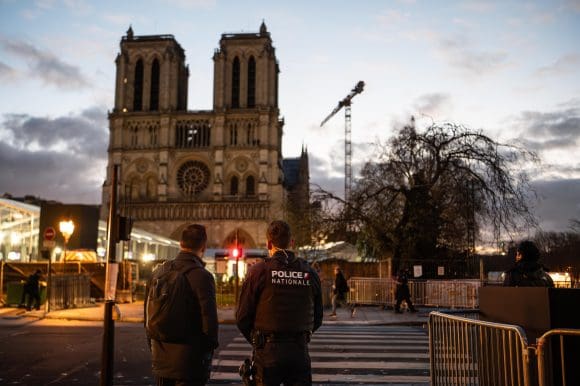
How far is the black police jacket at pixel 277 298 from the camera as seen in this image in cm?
435

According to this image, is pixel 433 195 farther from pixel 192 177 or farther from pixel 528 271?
pixel 192 177

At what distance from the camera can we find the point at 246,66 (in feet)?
228

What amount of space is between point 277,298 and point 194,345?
712 millimetres

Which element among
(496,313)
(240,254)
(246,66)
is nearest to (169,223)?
(246,66)

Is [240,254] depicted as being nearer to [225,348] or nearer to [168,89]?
[225,348]

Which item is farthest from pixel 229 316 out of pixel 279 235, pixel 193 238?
pixel 279 235

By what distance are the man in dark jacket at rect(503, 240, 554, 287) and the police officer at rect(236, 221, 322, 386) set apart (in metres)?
3.73

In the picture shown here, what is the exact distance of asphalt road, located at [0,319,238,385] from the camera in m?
8.29

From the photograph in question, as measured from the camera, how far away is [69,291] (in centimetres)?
2138

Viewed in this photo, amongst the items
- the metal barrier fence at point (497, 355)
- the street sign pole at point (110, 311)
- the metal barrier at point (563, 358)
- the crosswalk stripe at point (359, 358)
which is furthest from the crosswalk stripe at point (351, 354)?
the metal barrier at point (563, 358)

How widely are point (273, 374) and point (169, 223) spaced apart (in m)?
64.5

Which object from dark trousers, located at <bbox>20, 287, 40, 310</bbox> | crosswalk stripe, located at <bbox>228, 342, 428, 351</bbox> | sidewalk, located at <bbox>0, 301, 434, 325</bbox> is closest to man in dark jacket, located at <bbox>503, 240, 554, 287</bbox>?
crosswalk stripe, located at <bbox>228, 342, 428, 351</bbox>

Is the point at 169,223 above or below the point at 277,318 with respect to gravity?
above

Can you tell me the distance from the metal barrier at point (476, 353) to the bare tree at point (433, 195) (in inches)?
736
